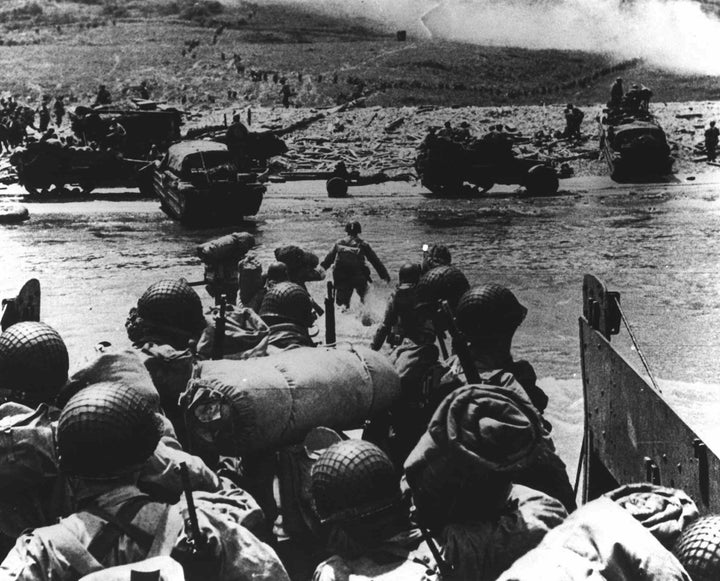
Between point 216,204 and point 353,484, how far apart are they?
13.2m

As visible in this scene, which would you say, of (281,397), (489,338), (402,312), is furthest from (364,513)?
(402,312)

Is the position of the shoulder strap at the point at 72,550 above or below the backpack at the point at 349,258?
above

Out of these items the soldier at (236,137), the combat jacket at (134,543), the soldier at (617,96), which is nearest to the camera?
the combat jacket at (134,543)

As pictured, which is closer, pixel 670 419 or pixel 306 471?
pixel 670 419

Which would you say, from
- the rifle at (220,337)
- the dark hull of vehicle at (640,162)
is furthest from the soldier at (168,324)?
the dark hull of vehicle at (640,162)

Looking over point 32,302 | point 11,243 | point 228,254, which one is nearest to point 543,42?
point 11,243

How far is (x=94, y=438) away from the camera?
275 cm

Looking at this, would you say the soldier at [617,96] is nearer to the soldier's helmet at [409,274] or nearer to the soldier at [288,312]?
the soldier's helmet at [409,274]

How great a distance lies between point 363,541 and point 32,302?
123 inches

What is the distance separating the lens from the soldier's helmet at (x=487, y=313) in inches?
169

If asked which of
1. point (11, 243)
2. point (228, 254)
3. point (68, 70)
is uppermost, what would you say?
point (68, 70)

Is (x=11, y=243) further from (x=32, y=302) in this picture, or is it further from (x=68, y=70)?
(x=68, y=70)

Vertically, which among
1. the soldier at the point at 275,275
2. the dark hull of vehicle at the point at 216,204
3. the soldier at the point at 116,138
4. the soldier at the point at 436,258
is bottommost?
the dark hull of vehicle at the point at 216,204

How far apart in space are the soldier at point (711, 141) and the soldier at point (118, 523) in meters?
21.6
